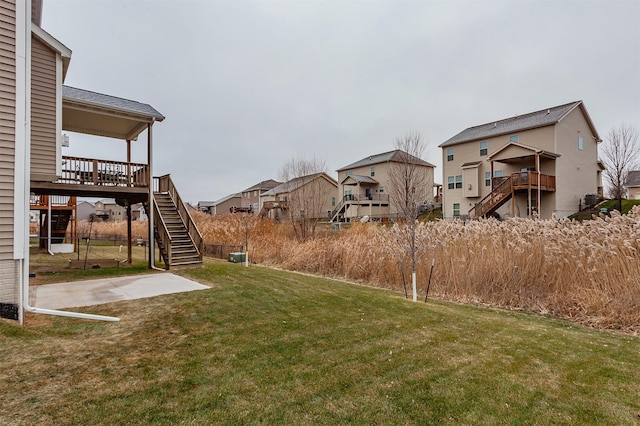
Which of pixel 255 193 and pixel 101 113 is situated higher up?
pixel 255 193

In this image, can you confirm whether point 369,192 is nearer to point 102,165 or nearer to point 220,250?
point 220,250

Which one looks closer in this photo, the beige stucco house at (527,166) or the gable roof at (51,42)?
the gable roof at (51,42)

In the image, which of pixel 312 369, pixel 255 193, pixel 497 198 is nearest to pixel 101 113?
pixel 312 369

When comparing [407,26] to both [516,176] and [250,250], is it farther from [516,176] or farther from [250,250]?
[516,176]

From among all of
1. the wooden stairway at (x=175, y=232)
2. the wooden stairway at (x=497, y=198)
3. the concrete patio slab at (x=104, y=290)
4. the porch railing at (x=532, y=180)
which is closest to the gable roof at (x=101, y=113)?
the wooden stairway at (x=175, y=232)

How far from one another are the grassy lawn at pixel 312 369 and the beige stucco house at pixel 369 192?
27.7m

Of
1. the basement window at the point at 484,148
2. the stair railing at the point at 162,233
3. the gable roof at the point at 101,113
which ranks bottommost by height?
the stair railing at the point at 162,233

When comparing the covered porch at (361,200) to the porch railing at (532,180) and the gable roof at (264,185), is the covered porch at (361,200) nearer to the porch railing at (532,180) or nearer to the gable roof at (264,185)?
the porch railing at (532,180)

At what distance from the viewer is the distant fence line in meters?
14.9

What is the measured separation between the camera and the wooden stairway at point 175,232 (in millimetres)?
10305

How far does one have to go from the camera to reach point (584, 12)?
1188cm

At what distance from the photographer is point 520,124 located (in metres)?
24.1

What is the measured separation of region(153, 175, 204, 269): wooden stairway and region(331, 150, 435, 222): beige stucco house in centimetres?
2267

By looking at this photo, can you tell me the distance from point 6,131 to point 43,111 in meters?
3.80
